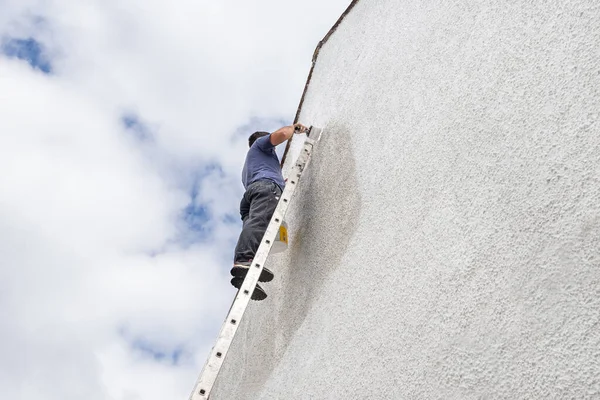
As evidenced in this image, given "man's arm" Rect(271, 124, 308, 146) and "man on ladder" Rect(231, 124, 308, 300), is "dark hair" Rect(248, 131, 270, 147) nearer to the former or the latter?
"man on ladder" Rect(231, 124, 308, 300)

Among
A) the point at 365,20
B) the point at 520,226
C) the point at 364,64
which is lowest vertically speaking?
the point at 520,226

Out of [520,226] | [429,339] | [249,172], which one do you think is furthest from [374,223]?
[249,172]

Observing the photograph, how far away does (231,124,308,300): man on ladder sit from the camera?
422 centimetres

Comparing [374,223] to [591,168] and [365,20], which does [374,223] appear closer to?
[591,168]

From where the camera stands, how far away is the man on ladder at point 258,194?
4.22 metres

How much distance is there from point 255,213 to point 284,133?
28.4 inches

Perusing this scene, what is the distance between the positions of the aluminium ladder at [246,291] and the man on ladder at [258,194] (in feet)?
0.44

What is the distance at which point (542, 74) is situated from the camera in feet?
7.84

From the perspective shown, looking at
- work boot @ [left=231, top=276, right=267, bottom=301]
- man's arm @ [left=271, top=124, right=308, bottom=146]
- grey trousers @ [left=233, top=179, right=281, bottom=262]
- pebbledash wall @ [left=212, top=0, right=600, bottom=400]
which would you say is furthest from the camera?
man's arm @ [left=271, top=124, right=308, bottom=146]

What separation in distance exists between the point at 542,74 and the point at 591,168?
0.56 meters

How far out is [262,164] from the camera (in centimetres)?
Answer: 502

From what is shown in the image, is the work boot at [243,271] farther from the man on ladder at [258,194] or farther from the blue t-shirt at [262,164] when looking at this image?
the blue t-shirt at [262,164]

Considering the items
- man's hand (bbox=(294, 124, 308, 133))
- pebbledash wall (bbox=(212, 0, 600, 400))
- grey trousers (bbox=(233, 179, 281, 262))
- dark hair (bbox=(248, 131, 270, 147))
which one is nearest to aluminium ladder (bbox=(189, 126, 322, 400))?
man's hand (bbox=(294, 124, 308, 133))

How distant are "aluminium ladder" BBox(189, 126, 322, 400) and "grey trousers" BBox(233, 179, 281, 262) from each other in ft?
0.55
